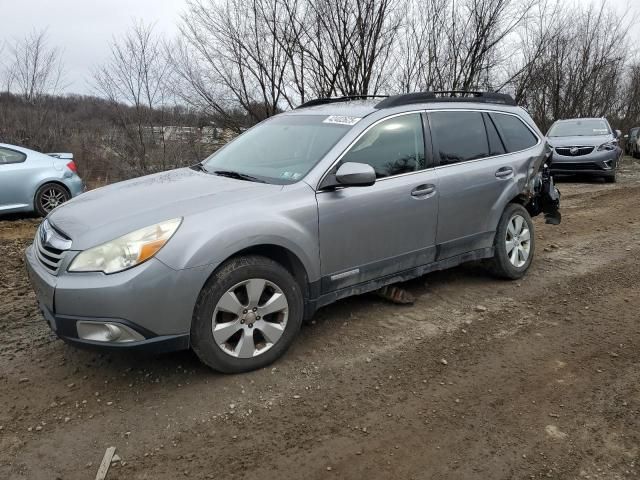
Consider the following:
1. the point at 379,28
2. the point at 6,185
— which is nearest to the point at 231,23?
the point at 379,28

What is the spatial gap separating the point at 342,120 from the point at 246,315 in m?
1.70

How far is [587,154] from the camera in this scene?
12375 millimetres

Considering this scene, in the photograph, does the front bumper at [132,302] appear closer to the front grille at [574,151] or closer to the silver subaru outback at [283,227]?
the silver subaru outback at [283,227]

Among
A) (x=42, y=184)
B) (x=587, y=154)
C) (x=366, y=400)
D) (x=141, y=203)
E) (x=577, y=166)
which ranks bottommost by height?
(x=366, y=400)

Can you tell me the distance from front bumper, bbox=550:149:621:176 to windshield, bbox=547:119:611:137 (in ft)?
2.73

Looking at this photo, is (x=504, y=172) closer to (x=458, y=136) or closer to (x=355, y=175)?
(x=458, y=136)

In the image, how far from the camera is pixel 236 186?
11.5 feet

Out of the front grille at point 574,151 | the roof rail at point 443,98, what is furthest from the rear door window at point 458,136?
the front grille at point 574,151

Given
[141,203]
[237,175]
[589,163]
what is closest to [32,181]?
[237,175]

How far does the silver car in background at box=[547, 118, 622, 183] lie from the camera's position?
1227 centimetres

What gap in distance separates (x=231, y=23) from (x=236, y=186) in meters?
11.2

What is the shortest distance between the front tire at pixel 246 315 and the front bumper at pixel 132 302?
99mm

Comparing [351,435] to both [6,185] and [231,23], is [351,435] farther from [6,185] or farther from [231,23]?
[231,23]

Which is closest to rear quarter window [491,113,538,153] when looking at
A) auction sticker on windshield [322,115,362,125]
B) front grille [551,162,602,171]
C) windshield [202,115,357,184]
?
auction sticker on windshield [322,115,362,125]
